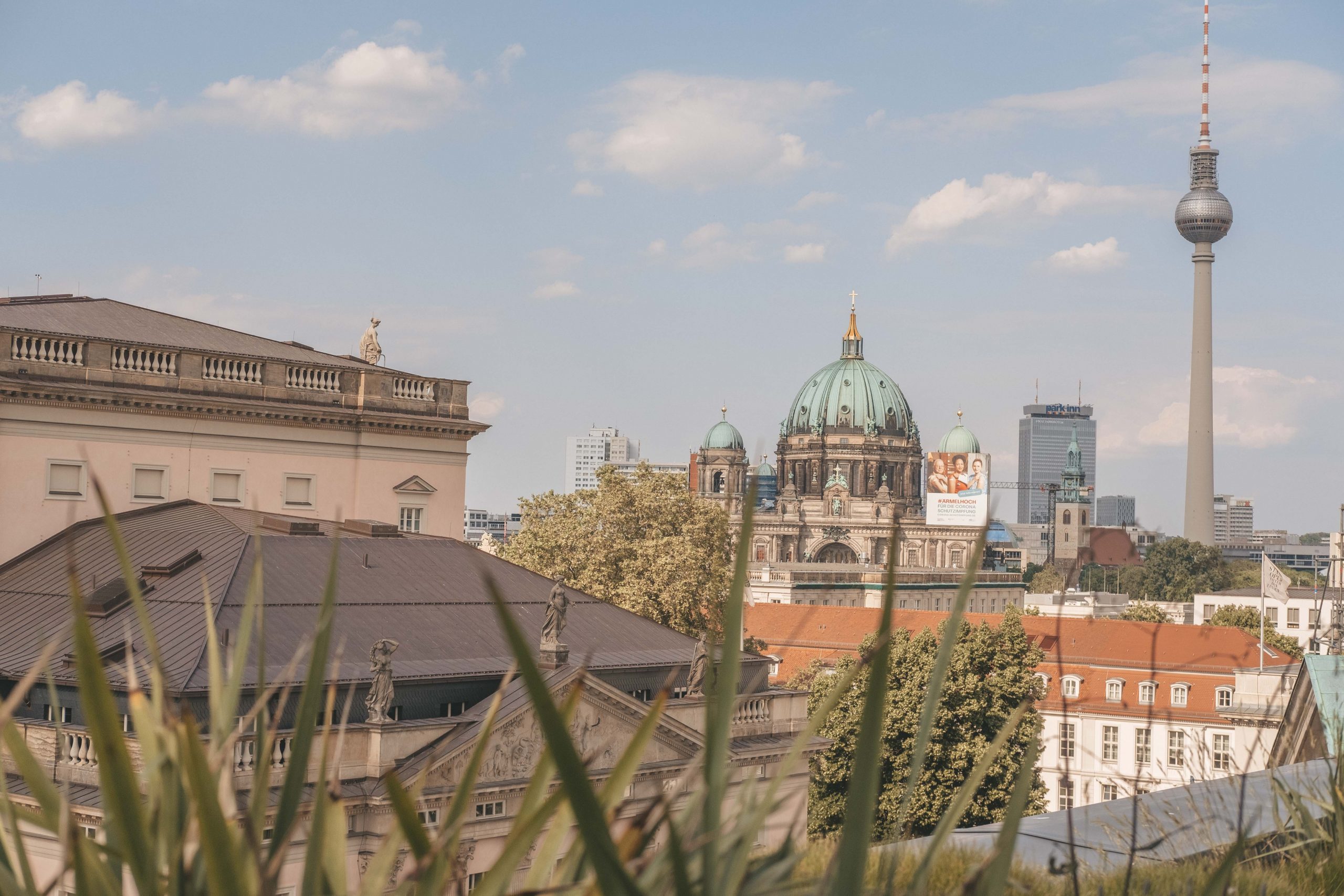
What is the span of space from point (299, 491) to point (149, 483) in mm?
3444

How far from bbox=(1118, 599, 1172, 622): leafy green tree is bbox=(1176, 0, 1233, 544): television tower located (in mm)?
71300

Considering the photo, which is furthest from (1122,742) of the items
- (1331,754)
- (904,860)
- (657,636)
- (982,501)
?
(982,501)

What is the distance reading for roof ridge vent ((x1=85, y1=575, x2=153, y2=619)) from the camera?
73.6 ft

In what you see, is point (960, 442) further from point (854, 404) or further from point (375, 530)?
point (375, 530)

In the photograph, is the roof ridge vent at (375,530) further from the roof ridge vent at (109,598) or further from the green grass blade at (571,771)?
the green grass blade at (571,771)

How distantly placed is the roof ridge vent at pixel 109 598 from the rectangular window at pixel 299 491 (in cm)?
793

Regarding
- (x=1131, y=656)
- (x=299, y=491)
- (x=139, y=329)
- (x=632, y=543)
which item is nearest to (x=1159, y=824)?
(x=299, y=491)

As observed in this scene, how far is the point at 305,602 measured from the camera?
23609 mm

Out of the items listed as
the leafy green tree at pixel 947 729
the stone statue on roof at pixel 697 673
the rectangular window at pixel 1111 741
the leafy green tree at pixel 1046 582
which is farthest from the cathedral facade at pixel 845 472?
the stone statue on roof at pixel 697 673

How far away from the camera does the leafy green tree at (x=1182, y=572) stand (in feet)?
468

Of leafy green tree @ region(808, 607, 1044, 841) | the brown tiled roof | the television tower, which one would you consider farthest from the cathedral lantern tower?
leafy green tree @ region(808, 607, 1044, 841)

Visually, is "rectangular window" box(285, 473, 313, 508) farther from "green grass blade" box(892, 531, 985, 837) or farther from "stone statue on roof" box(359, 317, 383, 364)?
"green grass blade" box(892, 531, 985, 837)

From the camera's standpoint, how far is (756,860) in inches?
145

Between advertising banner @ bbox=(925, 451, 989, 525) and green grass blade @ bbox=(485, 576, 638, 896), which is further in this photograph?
advertising banner @ bbox=(925, 451, 989, 525)
